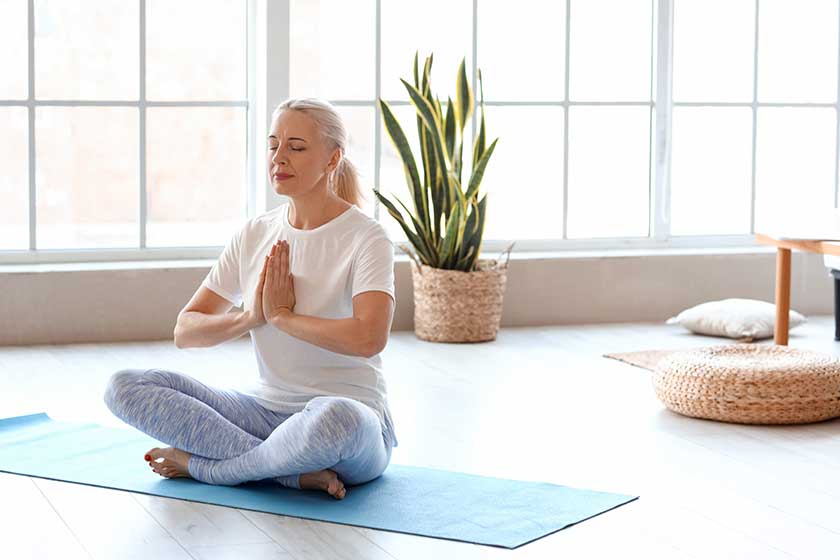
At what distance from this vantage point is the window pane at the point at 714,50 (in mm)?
6656

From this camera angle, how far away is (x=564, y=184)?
6.52 meters

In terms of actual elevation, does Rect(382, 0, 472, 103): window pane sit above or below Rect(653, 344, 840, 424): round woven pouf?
above

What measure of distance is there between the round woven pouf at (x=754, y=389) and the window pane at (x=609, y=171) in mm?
2307

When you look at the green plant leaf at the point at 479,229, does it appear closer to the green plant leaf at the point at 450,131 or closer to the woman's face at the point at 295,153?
the green plant leaf at the point at 450,131

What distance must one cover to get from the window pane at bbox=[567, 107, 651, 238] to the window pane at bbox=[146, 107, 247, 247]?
1.57m

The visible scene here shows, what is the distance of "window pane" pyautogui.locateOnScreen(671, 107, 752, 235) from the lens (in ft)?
22.1

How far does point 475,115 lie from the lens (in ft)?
20.9

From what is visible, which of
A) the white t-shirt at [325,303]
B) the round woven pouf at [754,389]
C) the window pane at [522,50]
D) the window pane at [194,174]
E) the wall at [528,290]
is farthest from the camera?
the window pane at [522,50]

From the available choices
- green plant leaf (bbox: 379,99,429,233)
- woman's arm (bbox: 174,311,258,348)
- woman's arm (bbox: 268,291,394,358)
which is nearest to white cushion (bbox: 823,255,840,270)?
green plant leaf (bbox: 379,99,429,233)

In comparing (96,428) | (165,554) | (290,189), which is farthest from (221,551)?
(96,428)

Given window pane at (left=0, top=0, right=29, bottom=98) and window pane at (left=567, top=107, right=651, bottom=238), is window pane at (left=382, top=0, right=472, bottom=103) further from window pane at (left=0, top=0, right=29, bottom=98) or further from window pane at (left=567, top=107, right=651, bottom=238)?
window pane at (left=0, top=0, right=29, bottom=98)

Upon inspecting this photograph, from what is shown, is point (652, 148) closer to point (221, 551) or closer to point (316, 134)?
point (316, 134)

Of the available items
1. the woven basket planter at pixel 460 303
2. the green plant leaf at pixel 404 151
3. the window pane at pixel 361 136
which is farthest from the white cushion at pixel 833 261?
the window pane at pixel 361 136

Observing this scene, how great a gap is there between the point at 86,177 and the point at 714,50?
2989 millimetres
